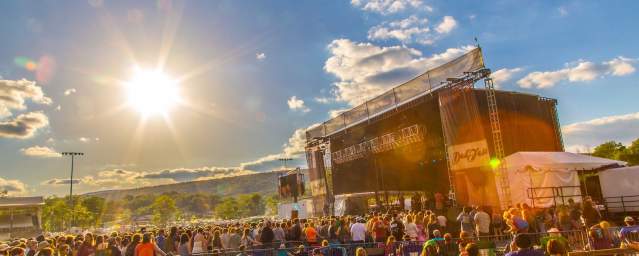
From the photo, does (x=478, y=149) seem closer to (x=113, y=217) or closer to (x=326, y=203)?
(x=326, y=203)

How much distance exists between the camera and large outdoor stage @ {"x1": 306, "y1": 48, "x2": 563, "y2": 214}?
17531 mm

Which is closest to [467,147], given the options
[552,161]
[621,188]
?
[552,161]

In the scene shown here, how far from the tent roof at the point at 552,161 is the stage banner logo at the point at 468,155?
4.15 feet

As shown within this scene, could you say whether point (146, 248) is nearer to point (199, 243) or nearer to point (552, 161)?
point (199, 243)

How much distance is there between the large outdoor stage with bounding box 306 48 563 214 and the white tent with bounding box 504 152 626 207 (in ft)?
1.92

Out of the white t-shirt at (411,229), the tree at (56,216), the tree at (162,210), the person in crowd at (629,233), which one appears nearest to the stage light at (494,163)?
the white t-shirt at (411,229)

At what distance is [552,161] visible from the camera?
15.4 metres

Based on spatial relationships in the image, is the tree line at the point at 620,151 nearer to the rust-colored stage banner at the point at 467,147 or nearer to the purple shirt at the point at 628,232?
the rust-colored stage banner at the point at 467,147

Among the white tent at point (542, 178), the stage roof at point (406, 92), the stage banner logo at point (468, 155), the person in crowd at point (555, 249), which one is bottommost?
the person in crowd at point (555, 249)

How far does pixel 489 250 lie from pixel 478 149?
980 cm

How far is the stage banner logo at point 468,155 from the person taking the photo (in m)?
17.2

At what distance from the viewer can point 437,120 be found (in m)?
21.8

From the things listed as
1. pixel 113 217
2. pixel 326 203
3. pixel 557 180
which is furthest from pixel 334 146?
pixel 113 217

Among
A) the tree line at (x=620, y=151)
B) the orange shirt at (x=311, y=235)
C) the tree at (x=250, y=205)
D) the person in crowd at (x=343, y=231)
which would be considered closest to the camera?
the orange shirt at (x=311, y=235)
